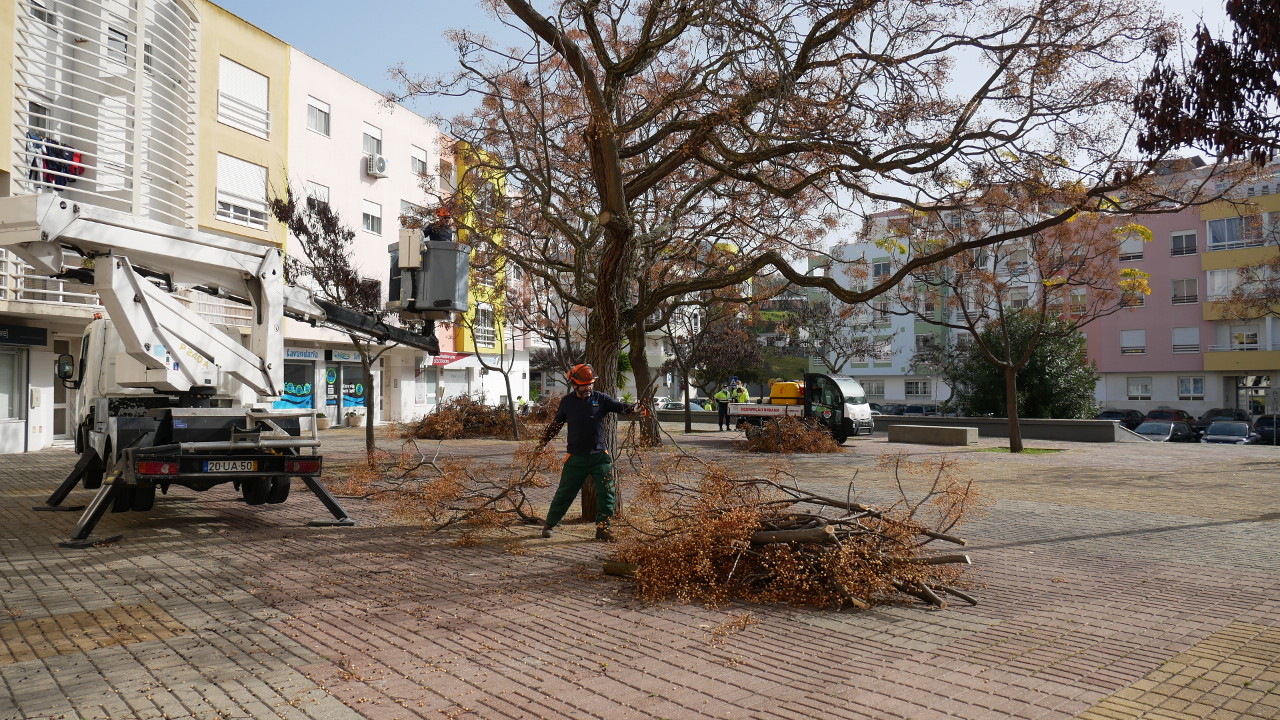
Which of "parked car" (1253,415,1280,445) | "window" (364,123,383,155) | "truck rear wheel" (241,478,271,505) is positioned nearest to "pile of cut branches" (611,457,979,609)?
"truck rear wheel" (241,478,271,505)

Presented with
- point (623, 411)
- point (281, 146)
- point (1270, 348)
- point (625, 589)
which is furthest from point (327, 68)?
point (1270, 348)

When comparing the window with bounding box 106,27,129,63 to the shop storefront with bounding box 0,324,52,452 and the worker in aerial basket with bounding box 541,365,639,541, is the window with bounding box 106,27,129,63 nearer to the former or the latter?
the shop storefront with bounding box 0,324,52,452

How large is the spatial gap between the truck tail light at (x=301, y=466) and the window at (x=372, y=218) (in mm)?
27753

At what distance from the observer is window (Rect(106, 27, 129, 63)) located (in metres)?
20.9

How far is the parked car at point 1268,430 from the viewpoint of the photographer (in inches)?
1272

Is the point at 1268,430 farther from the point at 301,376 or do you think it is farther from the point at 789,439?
the point at 301,376

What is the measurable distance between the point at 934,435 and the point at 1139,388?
31501 millimetres

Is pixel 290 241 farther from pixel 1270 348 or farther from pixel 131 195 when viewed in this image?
pixel 1270 348

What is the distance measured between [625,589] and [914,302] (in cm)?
2103

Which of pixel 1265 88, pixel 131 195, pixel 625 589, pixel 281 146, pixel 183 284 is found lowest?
pixel 625 589

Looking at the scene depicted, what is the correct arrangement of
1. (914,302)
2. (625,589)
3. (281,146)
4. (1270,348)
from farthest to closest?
(1270,348)
(281,146)
(914,302)
(625,589)

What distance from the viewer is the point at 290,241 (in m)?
31.0

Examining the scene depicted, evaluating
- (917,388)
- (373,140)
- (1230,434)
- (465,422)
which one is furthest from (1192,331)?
(373,140)

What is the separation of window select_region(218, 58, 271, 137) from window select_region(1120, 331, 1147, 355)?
46423 mm
